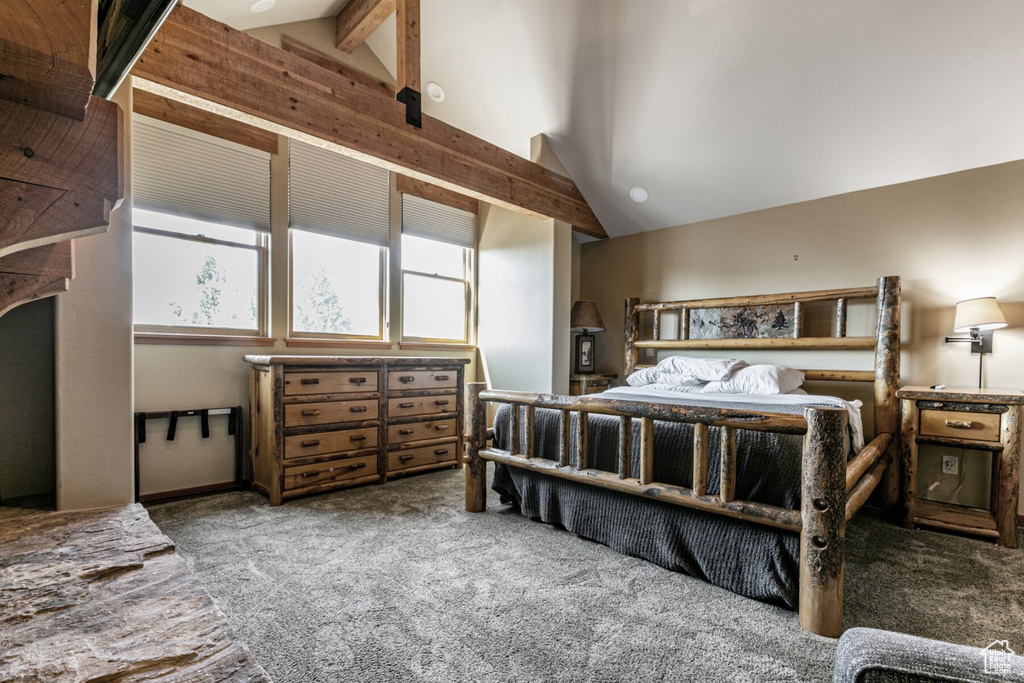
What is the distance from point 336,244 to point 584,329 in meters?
2.40

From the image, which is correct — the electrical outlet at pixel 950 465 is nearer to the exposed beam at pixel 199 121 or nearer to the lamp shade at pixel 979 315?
the lamp shade at pixel 979 315

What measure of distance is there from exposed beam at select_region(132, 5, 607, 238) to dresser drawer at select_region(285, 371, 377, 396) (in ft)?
4.72

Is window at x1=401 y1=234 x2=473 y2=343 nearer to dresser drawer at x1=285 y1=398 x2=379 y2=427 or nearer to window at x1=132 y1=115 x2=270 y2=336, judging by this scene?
dresser drawer at x1=285 y1=398 x2=379 y2=427

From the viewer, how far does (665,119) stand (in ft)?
10.9

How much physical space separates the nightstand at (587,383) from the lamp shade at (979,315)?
2.46 meters

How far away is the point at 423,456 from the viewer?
3.62 meters

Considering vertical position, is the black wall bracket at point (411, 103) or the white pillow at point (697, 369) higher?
the black wall bracket at point (411, 103)

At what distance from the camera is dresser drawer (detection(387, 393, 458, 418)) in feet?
11.3

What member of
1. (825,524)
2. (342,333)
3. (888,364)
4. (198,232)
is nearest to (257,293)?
(198,232)

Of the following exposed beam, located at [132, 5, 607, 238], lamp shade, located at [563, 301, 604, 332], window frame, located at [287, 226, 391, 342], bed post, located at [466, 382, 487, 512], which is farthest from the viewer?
lamp shade, located at [563, 301, 604, 332]

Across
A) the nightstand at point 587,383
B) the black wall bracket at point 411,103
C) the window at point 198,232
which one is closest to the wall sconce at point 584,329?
the nightstand at point 587,383

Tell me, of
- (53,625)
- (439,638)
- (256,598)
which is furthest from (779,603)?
(53,625)

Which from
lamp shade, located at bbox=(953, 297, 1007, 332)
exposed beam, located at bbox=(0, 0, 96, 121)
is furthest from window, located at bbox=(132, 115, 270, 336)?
lamp shade, located at bbox=(953, 297, 1007, 332)

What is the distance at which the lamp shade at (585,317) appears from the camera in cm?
433
